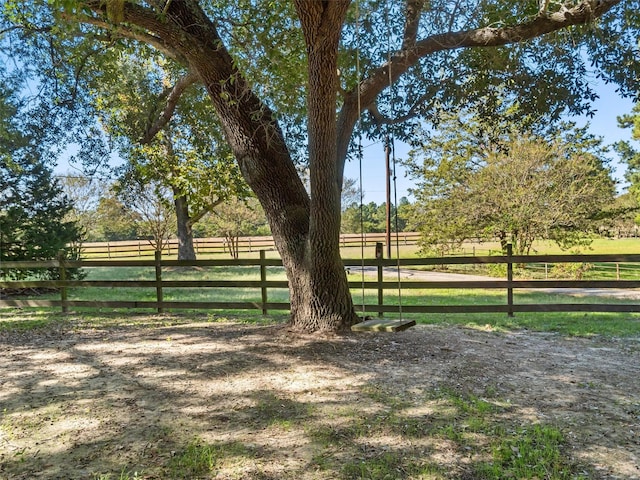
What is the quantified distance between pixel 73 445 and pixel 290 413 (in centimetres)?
144

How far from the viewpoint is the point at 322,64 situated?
16.1 feet

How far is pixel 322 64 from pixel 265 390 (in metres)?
3.26

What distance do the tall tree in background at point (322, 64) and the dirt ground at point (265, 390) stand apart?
3.76 ft

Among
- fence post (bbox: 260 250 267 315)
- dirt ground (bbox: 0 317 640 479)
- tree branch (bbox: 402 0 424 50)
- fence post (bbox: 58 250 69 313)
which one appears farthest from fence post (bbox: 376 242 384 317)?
fence post (bbox: 58 250 69 313)

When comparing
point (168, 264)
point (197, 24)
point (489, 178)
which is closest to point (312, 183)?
point (197, 24)

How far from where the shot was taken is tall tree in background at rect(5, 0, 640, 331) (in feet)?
17.3

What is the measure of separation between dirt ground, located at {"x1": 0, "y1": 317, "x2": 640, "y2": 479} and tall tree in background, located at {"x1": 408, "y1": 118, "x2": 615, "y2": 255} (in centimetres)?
1110

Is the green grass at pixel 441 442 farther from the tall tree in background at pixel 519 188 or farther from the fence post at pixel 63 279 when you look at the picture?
→ the tall tree in background at pixel 519 188

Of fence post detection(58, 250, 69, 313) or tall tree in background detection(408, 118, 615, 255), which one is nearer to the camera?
fence post detection(58, 250, 69, 313)

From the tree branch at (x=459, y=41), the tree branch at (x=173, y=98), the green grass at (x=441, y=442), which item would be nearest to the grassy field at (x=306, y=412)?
the green grass at (x=441, y=442)

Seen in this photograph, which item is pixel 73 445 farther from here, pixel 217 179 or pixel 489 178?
pixel 489 178

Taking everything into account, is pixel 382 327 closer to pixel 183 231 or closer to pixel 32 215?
pixel 32 215

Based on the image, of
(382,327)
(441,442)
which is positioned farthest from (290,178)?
(441,442)

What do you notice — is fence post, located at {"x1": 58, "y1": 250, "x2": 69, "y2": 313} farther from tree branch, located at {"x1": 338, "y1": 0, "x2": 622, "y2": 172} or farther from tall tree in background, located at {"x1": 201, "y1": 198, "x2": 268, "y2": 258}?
tall tree in background, located at {"x1": 201, "y1": 198, "x2": 268, "y2": 258}
